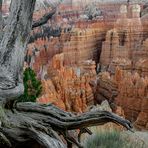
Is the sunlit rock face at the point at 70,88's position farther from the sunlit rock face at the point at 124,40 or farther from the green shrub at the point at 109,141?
the green shrub at the point at 109,141

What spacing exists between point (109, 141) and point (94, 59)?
Answer: 896 inches

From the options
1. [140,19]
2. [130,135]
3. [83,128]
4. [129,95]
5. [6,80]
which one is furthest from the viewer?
[140,19]

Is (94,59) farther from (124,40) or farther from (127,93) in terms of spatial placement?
(127,93)

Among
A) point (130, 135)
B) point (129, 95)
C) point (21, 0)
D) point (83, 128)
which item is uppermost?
point (21, 0)

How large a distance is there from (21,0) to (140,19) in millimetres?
25433

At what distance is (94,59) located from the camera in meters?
27.9

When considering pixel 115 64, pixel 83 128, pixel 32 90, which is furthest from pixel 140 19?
pixel 83 128

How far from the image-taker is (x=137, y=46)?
26.3m

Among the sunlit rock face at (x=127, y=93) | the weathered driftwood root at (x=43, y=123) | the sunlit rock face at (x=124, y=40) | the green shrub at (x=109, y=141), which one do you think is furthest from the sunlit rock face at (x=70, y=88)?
the weathered driftwood root at (x=43, y=123)

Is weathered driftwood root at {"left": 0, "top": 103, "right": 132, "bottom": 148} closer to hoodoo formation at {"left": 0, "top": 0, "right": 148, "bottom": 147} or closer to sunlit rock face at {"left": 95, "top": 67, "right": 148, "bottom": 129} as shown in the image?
hoodoo formation at {"left": 0, "top": 0, "right": 148, "bottom": 147}

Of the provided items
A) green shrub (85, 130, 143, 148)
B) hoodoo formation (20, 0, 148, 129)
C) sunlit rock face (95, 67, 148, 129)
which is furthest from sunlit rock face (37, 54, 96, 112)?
green shrub (85, 130, 143, 148)

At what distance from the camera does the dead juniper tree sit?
3.60 metres

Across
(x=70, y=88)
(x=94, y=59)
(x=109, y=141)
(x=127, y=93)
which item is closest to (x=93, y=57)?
(x=94, y=59)

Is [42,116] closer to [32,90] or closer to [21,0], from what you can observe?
[21,0]
